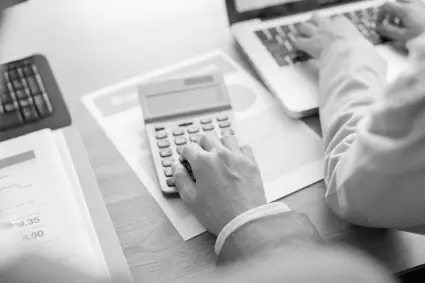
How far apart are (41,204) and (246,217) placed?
0.76ft

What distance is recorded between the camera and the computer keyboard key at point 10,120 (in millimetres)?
663

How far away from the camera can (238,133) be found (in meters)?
0.64

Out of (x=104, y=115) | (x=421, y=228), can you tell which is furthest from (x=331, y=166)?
(x=104, y=115)

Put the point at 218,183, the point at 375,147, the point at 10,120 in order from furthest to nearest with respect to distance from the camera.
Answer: the point at 10,120 < the point at 218,183 < the point at 375,147

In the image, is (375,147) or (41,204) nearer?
(375,147)

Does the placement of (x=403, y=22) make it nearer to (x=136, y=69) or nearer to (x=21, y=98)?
(x=136, y=69)

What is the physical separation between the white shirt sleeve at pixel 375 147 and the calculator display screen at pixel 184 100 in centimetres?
14

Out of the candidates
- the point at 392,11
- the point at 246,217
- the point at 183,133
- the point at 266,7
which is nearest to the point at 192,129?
the point at 183,133

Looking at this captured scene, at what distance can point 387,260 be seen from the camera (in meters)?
0.53


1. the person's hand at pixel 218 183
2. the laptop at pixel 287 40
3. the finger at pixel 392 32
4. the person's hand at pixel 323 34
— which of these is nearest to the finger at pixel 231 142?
the person's hand at pixel 218 183

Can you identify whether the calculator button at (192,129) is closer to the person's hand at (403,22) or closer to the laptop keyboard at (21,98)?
the laptop keyboard at (21,98)

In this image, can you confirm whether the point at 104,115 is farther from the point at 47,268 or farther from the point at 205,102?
the point at 47,268

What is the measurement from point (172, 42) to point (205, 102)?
0.65 feet

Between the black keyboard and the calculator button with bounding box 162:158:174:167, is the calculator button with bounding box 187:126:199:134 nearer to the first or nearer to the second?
the calculator button with bounding box 162:158:174:167
